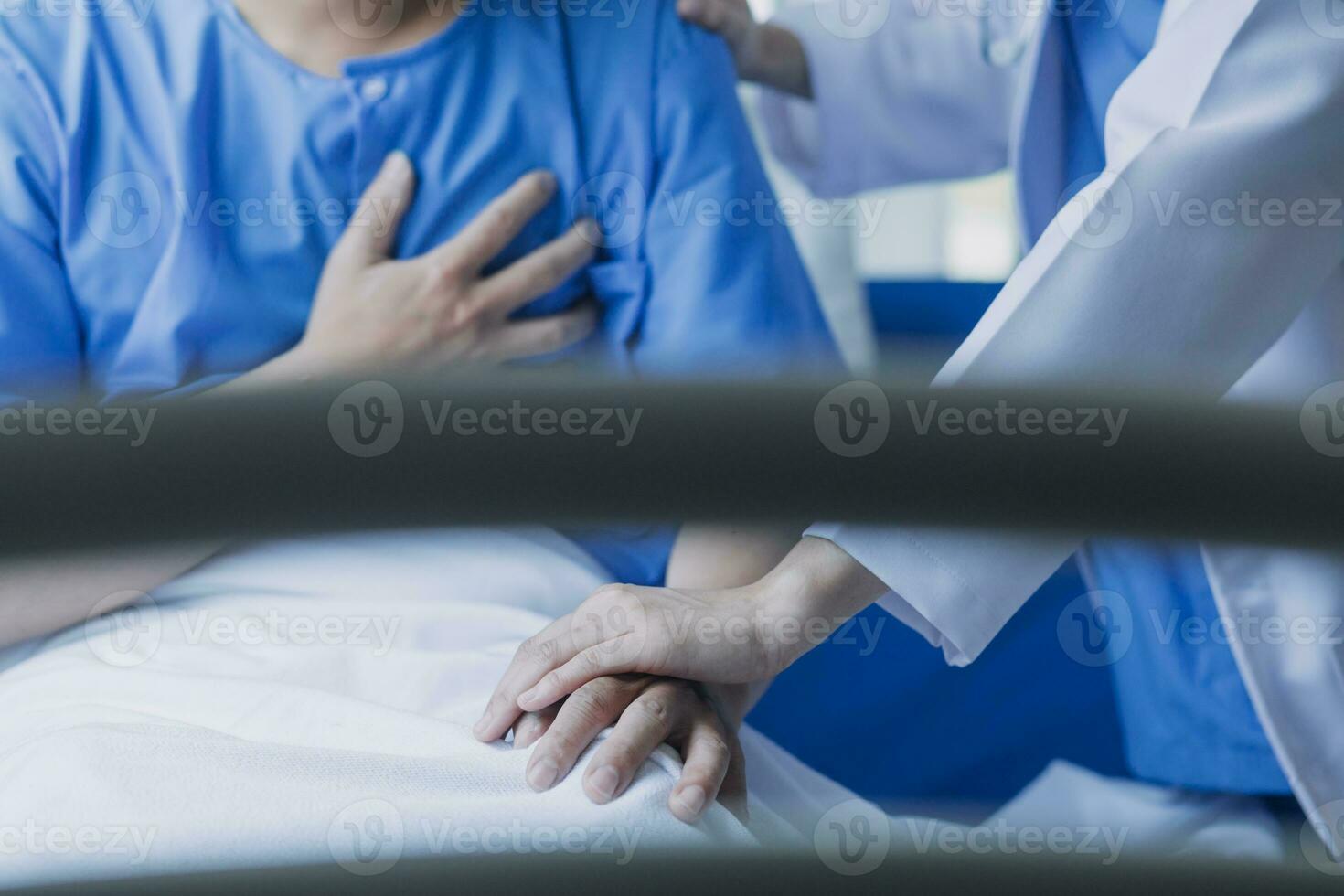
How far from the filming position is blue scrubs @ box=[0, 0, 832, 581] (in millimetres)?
604

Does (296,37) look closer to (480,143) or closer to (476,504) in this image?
(480,143)

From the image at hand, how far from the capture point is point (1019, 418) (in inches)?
18.1

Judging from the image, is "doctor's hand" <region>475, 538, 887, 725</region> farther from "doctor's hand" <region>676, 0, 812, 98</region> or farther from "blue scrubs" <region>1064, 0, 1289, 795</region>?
"doctor's hand" <region>676, 0, 812, 98</region>

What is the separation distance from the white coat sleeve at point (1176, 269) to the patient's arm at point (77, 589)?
0.29 metres

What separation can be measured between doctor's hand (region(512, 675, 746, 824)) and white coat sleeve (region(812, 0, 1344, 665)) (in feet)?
0.28

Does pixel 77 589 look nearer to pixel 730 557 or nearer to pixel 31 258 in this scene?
pixel 31 258

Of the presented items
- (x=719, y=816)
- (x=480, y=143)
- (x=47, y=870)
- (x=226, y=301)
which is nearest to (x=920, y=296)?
(x=480, y=143)

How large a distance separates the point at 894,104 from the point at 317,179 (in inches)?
17.2

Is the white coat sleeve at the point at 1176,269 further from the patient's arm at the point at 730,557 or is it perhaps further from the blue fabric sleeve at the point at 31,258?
the blue fabric sleeve at the point at 31,258

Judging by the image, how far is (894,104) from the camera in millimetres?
894

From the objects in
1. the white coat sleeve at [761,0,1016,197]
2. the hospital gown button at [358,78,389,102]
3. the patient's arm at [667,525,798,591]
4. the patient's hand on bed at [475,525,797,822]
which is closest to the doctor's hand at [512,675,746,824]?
the patient's hand on bed at [475,525,797,822]

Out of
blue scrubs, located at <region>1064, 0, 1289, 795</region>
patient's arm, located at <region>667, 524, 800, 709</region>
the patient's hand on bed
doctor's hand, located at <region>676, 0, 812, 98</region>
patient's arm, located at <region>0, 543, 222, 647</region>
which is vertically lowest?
blue scrubs, located at <region>1064, 0, 1289, 795</region>

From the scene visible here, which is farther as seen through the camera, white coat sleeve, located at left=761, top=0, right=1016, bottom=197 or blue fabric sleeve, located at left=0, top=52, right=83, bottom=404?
white coat sleeve, located at left=761, top=0, right=1016, bottom=197

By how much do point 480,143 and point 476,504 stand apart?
0.79 ft
